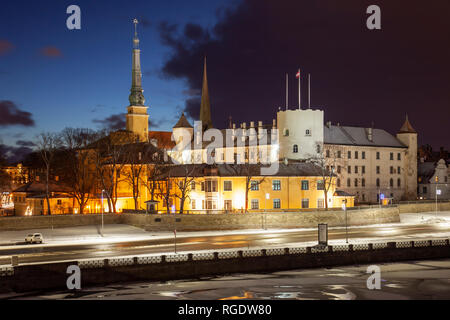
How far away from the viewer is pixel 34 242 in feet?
151

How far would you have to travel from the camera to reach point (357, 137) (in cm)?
10412

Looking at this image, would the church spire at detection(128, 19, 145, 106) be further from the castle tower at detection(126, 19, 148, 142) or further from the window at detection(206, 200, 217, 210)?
the window at detection(206, 200, 217, 210)

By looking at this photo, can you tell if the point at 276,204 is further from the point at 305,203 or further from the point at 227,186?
the point at 227,186

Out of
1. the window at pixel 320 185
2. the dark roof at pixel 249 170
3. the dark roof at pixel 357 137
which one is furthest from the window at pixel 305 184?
the dark roof at pixel 357 137

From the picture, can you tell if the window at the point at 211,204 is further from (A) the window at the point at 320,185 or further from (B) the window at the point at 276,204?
(A) the window at the point at 320,185

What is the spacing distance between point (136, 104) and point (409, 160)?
55.5 meters

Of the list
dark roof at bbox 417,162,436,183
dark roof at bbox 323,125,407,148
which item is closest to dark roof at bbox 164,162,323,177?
dark roof at bbox 323,125,407,148

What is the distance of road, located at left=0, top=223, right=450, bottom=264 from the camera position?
39.7 metres

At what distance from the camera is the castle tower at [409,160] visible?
106 metres

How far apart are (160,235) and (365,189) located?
57893 mm

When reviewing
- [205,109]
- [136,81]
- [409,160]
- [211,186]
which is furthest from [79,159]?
[409,160]

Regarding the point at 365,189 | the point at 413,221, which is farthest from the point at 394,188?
the point at 413,221

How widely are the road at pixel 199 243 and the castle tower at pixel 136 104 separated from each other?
59.8 meters
